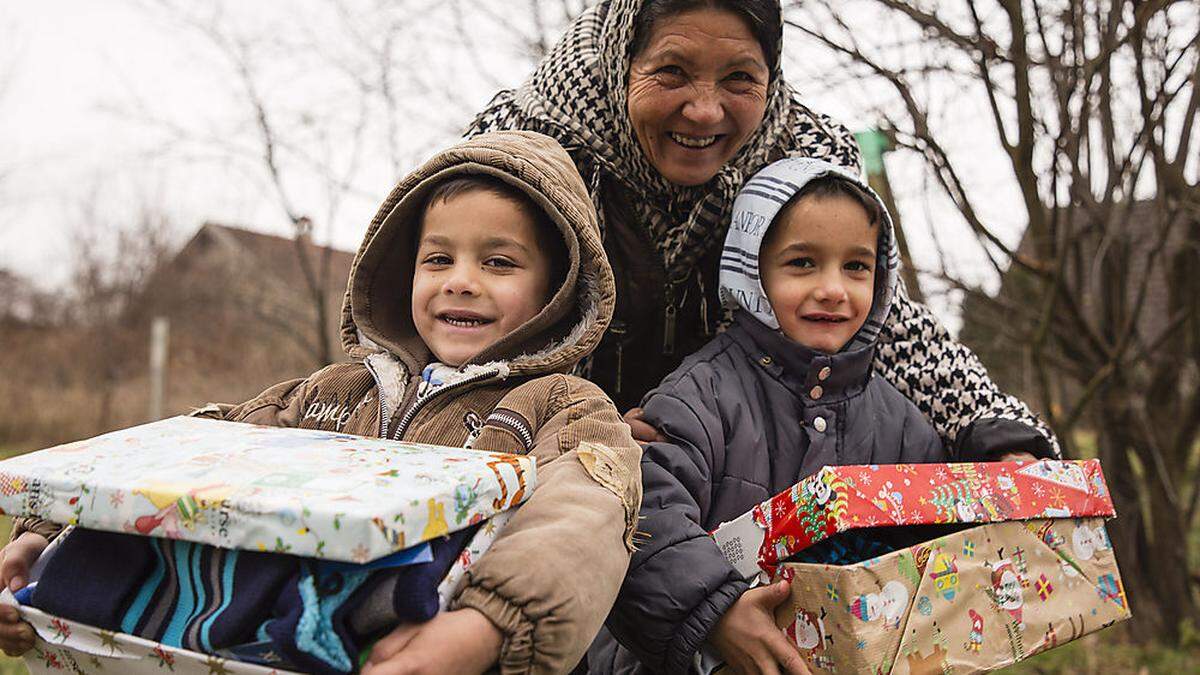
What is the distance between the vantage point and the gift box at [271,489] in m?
1.02

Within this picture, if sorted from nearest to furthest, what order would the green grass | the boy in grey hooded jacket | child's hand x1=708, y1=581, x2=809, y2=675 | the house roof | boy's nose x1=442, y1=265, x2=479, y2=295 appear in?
child's hand x1=708, y1=581, x2=809, y2=675, the boy in grey hooded jacket, boy's nose x1=442, y1=265, x2=479, y2=295, the green grass, the house roof

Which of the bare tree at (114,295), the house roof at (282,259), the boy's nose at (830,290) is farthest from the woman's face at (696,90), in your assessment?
the bare tree at (114,295)

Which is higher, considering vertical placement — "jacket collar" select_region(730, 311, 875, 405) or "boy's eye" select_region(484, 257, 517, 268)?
"boy's eye" select_region(484, 257, 517, 268)

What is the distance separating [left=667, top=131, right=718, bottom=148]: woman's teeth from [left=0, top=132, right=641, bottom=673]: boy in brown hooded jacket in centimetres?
25

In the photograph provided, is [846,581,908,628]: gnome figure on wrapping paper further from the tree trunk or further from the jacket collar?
the tree trunk

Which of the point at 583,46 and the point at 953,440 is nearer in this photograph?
the point at 953,440

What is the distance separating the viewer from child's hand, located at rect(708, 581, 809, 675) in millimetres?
1482

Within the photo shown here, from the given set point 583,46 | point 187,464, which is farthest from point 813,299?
point 187,464

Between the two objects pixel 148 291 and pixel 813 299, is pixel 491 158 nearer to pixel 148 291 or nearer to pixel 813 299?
pixel 813 299

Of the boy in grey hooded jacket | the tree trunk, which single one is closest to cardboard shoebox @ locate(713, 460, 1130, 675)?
the boy in grey hooded jacket

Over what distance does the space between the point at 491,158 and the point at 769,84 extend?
A: 2.27 ft

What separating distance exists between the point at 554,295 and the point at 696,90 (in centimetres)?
53

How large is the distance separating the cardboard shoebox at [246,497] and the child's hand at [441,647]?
0.05 m

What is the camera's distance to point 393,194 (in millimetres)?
1896
